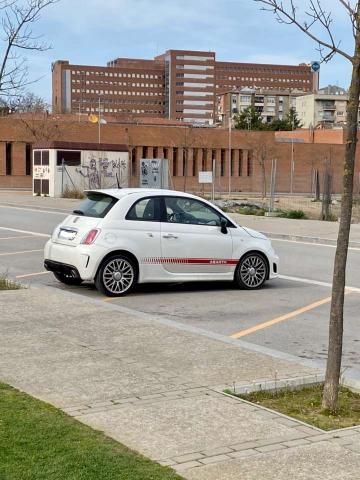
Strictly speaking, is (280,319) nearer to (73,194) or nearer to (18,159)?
(73,194)

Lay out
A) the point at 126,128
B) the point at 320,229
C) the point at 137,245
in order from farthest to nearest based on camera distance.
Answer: the point at 126,128 < the point at 320,229 < the point at 137,245

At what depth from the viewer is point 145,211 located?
1127 centimetres

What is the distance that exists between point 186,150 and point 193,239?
57.0 metres

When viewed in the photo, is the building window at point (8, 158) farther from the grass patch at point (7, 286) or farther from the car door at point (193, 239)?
the car door at point (193, 239)

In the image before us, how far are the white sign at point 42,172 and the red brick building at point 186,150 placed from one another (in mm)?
13478

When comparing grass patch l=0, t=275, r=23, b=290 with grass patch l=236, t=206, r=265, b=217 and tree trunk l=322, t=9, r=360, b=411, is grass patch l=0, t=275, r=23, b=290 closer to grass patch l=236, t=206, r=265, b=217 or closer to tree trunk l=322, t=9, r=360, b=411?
tree trunk l=322, t=9, r=360, b=411

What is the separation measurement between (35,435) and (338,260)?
2.45m

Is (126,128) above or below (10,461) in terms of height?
above

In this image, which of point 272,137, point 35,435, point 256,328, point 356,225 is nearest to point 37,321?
point 256,328

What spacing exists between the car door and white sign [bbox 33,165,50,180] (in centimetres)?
3214

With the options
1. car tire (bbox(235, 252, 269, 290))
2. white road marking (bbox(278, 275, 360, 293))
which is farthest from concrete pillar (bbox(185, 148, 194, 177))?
Result: car tire (bbox(235, 252, 269, 290))

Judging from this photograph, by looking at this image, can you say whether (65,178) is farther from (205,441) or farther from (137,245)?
(205,441)

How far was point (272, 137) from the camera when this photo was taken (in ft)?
245

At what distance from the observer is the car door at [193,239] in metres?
11.3
